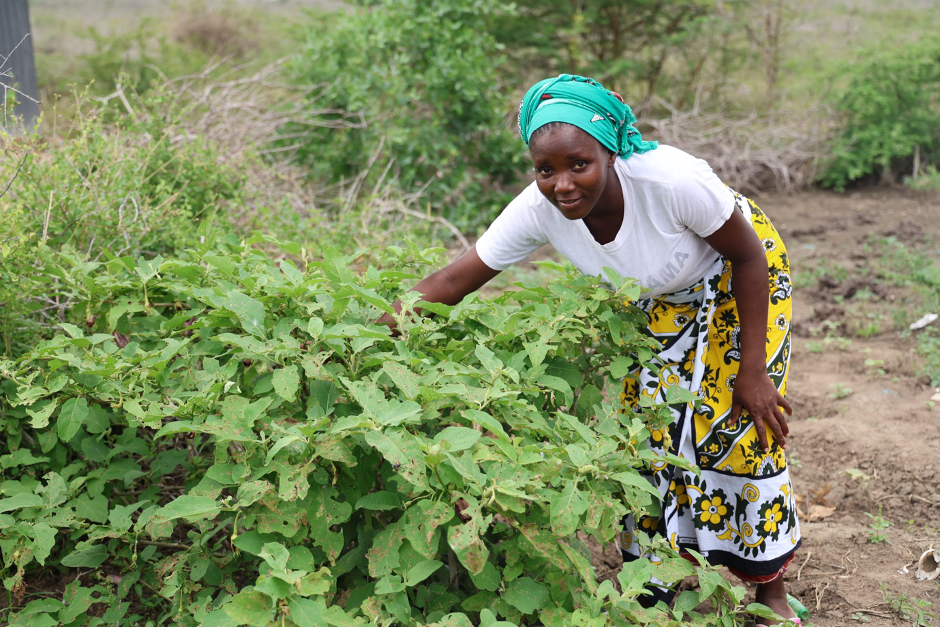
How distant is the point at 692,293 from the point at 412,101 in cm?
426

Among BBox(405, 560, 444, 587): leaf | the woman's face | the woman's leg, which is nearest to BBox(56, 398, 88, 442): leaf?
BBox(405, 560, 444, 587): leaf

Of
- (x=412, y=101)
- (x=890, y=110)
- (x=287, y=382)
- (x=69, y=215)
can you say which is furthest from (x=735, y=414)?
(x=890, y=110)

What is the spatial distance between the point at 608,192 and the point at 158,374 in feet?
4.01

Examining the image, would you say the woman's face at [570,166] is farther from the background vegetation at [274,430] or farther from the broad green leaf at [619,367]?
the broad green leaf at [619,367]

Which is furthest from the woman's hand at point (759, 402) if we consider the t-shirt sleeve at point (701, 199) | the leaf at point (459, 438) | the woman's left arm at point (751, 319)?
the leaf at point (459, 438)

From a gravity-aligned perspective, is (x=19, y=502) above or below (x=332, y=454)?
below

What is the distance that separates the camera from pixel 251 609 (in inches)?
55.6

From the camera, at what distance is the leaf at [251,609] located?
1.39 meters

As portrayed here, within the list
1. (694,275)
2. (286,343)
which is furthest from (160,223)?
(694,275)

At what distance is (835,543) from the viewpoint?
2934 millimetres

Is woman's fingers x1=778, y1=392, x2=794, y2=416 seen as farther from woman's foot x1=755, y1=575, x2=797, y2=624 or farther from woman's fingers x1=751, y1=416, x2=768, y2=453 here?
woman's foot x1=755, y1=575, x2=797, y2=624

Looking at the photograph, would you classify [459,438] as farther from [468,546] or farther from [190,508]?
[190,508]

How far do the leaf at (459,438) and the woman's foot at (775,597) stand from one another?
1.32 m

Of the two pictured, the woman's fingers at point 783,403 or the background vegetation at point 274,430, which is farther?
the woman's fingers at point 783,403
